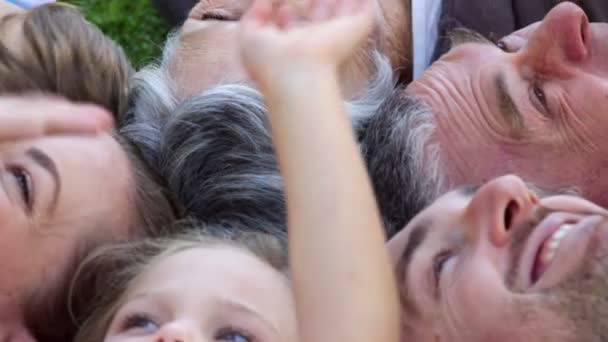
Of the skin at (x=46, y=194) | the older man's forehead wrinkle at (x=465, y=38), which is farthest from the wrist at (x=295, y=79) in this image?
the older man's forehead wrinkle at (x=465, y=38)

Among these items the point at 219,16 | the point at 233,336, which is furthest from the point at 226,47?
the point at 233,336

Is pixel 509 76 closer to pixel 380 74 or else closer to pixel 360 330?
pixel 380 74

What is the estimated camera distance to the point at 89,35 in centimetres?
198

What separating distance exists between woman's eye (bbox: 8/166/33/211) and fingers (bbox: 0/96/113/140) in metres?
Result: 0.06

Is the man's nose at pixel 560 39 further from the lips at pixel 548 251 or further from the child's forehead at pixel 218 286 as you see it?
the child's forehead at pixel 218 286

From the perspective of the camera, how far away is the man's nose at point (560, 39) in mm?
1792

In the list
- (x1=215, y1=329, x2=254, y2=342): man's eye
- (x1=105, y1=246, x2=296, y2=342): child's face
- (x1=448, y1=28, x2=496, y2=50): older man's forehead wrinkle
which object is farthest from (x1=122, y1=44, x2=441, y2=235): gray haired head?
(x1=215, y1=329, x2=254, y2=342): man's eye

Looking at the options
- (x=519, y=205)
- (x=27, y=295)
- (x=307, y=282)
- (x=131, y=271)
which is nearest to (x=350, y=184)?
(x=307, y=282)

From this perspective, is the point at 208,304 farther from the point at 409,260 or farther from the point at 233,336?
the point at 409,260

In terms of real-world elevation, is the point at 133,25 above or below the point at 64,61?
below

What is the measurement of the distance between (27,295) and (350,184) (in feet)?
2.18

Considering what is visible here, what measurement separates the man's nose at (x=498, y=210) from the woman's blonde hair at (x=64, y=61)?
34.5 inches

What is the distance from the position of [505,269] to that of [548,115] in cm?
60

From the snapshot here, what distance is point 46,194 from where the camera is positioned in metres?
1.54
